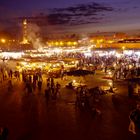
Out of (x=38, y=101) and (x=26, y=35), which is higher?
(x=26, y=35)

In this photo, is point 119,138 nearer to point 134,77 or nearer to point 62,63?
point 134,77

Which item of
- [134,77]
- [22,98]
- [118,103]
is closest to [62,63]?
[134,77]

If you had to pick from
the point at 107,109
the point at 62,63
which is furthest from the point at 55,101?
the point at 62,63

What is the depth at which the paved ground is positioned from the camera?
12.2 metres

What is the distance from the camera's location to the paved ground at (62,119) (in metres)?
12.2

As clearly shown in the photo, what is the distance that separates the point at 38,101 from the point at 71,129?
686 centimetres

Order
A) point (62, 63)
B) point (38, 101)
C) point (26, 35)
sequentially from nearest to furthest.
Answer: point (38, 101), point (62, 63), point (26, 35)

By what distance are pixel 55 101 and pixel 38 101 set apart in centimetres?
111

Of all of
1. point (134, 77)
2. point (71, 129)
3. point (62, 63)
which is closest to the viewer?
point (71, 129)

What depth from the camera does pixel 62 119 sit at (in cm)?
1467

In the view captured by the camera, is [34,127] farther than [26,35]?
No

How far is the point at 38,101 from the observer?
19.5 meters

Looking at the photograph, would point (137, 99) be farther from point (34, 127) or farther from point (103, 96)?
point (34, 127)

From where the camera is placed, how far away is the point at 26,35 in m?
104
